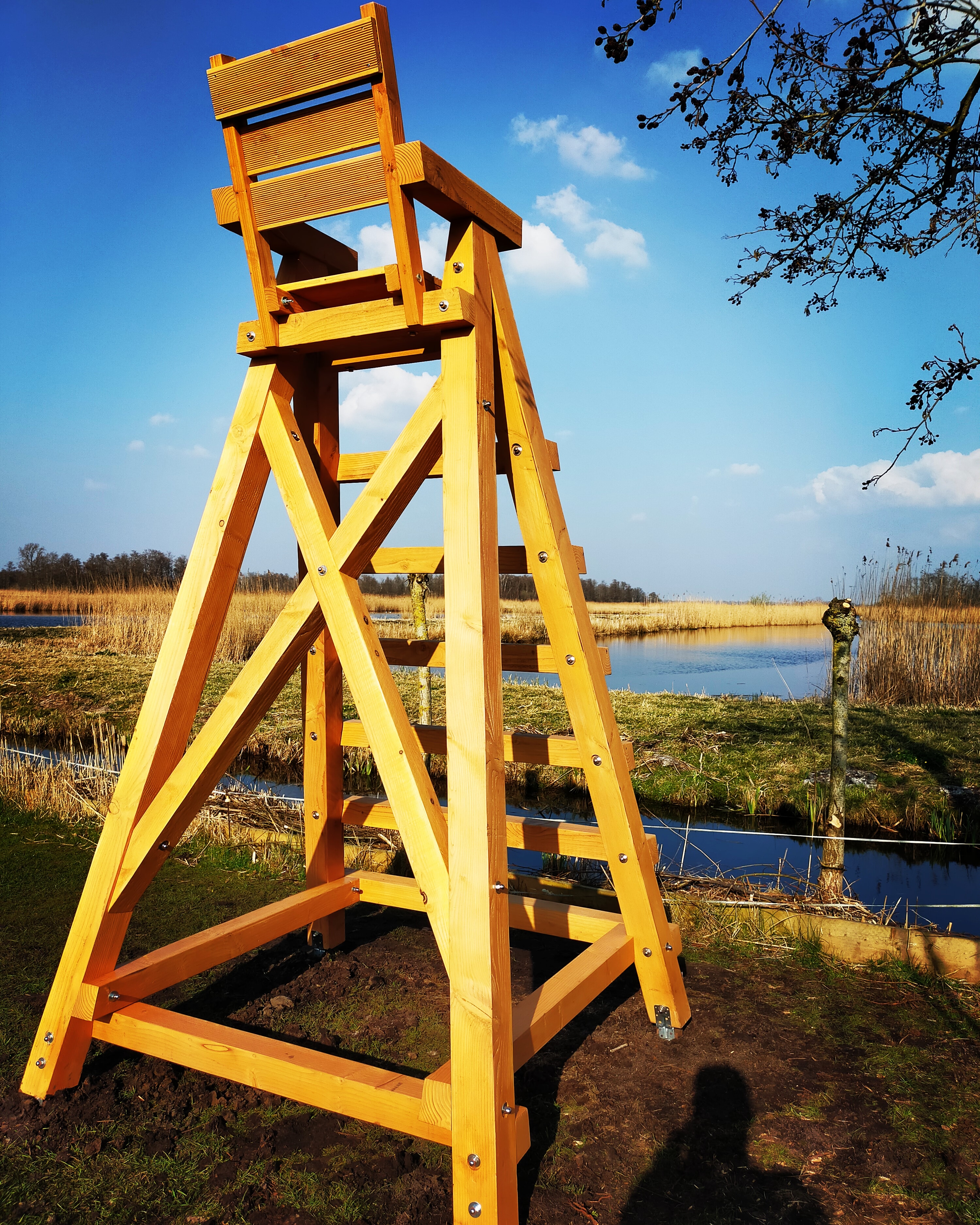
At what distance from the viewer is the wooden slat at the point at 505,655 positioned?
109 inches

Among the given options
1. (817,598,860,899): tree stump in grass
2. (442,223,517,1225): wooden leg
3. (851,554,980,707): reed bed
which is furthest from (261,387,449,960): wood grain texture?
(851,554,980,707): reed bed

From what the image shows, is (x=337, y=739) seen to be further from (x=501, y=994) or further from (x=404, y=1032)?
(x=501, y=994)

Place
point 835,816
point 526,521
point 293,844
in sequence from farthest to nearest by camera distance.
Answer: point 293,844 < point 835,816 < point 526,521

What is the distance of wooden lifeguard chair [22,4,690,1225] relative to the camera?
1.93m

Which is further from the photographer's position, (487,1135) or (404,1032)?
(404,1032)

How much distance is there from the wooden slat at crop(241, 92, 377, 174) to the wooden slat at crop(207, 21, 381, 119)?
0.04 metres

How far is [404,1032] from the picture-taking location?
2.74 metres

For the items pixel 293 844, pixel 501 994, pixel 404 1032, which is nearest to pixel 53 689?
pixel 293 844

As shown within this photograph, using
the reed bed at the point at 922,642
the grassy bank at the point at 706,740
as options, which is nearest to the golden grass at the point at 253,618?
the grassy bank at the point at 706,740

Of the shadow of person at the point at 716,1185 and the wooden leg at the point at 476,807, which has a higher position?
the wooden leg at the point at 476,807

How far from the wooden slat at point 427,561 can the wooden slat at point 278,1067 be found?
1.37 m

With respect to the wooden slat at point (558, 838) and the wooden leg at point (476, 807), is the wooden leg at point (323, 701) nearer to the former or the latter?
the wooden slat at point (558, 838)

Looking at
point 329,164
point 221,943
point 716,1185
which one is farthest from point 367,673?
point 716,1185

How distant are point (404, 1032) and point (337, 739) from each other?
113 centimetres
